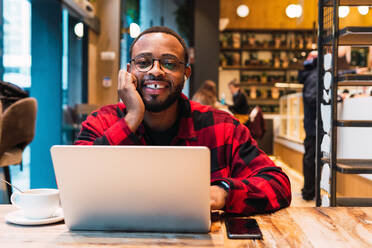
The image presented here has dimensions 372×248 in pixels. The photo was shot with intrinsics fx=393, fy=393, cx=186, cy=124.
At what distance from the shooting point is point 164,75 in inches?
55.0

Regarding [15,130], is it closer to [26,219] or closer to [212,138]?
[212,138]

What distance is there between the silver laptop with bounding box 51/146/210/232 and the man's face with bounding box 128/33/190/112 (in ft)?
2.00

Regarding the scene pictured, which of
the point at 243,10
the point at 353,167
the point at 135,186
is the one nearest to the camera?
the point at 135,186

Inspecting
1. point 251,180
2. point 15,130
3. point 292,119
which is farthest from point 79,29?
point 251,180

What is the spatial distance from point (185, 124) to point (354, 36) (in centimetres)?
145

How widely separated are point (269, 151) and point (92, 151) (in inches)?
307

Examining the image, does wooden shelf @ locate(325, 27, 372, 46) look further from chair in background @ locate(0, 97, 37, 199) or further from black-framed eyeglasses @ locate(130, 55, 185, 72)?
chair in background @ locate(0, 97, 37, 199)

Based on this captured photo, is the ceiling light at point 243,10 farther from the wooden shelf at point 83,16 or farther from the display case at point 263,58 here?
the wooden shelf at point 83,16

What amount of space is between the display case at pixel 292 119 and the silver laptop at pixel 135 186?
554 cm

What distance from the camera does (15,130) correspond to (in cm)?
311

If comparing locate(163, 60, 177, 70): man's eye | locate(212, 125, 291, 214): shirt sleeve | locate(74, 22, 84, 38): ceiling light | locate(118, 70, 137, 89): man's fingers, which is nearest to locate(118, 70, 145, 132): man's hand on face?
locate(118, 70, 137, 89): man's fingers

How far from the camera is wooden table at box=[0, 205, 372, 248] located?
0.84m

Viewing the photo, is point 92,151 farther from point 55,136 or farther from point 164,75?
point 55,136

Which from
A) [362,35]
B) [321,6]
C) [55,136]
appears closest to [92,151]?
[362,35]
